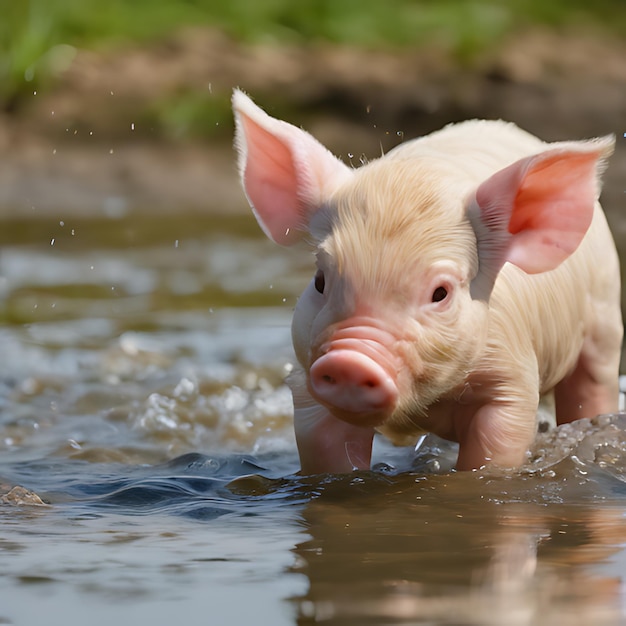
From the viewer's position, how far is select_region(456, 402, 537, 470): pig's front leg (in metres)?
3.97

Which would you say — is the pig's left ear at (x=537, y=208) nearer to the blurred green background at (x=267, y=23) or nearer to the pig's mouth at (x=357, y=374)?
the pig's mouth at (x=357, y=374)

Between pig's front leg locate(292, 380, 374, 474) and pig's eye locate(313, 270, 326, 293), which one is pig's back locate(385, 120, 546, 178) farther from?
pig's front leg locate(292, 380, 374, 474)

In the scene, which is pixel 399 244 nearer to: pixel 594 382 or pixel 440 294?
pixel 440 294

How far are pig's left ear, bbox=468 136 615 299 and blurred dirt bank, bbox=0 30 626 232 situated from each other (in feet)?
26.1

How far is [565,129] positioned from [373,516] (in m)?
9.65

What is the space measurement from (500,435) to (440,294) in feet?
1.61

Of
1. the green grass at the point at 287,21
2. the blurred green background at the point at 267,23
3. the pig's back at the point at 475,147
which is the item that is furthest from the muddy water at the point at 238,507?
the green grass at the point at 287,21

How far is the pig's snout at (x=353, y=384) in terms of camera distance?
342 cm

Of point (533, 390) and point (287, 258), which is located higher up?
point (287, 258)

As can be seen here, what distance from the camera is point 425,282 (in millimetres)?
3693

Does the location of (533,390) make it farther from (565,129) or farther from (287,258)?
(565,129)

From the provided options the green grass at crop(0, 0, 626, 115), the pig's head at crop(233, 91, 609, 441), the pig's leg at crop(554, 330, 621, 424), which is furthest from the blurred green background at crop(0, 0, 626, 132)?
the pig's head at crop(233, 91, 609, 441)

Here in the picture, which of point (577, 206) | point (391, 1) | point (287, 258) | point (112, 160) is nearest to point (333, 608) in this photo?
point (577, 206)

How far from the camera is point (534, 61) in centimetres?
1399
